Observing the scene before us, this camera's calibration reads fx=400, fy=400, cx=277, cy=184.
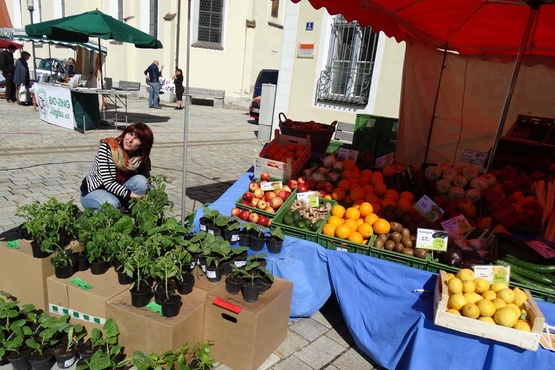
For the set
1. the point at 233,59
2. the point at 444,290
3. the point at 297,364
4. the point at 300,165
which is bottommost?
the point at 297,364

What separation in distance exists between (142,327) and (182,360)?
0.35 meters

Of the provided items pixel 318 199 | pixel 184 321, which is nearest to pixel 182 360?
pixel 184 321

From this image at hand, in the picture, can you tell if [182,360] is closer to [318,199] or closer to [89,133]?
[318,199]

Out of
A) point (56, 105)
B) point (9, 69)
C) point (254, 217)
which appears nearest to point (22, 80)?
point (9, 69)

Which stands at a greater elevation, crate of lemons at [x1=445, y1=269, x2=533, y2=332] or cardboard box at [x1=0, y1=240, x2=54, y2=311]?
crate of lemons at [x1=445, y1=269, x2=533, y2=332]

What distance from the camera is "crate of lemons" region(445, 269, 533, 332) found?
89.7 inches

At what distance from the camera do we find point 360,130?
643cm

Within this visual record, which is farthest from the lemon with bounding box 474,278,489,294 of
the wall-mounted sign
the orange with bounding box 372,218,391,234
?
the wall-mounted sign

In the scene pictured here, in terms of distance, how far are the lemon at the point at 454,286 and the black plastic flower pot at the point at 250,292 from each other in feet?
3.96

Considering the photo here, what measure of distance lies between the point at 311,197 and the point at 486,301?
1710 millimetres

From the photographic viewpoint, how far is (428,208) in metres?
3.40

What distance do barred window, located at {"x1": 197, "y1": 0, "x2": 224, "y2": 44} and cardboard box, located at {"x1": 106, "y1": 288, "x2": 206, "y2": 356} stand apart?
1895 cm

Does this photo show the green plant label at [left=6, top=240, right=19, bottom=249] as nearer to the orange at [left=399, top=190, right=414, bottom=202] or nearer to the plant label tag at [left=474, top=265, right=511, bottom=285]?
the orange at [left=399, top=190, right=414, bottom=202]

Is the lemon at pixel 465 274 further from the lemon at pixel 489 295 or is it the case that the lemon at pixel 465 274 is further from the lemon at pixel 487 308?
the lemon at pixel 487 308
